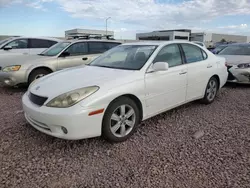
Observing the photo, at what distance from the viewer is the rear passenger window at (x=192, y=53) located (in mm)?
4238

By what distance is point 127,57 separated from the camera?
12.8 feet

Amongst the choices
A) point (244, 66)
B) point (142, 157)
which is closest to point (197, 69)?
point (142, 157)

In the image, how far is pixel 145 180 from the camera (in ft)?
7.54

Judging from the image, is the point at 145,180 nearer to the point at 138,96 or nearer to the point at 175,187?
the point at 175,187

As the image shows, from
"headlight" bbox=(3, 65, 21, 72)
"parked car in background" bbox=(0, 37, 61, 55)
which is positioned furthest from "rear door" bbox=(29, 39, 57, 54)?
"headlight" bbox=(3, 65, 21, 72)

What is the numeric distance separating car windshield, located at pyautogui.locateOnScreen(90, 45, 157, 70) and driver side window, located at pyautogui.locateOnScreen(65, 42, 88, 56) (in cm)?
281

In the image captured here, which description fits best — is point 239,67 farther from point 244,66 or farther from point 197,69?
point 197,69

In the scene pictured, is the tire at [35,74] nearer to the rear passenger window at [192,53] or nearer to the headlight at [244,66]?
the rear passenger window at [192,53]

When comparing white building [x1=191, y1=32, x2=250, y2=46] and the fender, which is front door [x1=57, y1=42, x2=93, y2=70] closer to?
the fender

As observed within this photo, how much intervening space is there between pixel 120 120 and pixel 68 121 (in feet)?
→ 2.48

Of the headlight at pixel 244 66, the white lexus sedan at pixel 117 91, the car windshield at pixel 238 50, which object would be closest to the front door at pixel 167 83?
the white lexus sedan at pixel 117 91

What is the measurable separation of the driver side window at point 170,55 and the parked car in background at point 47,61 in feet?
11.8

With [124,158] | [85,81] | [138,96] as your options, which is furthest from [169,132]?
[85,81]

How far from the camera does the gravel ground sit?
230cm
